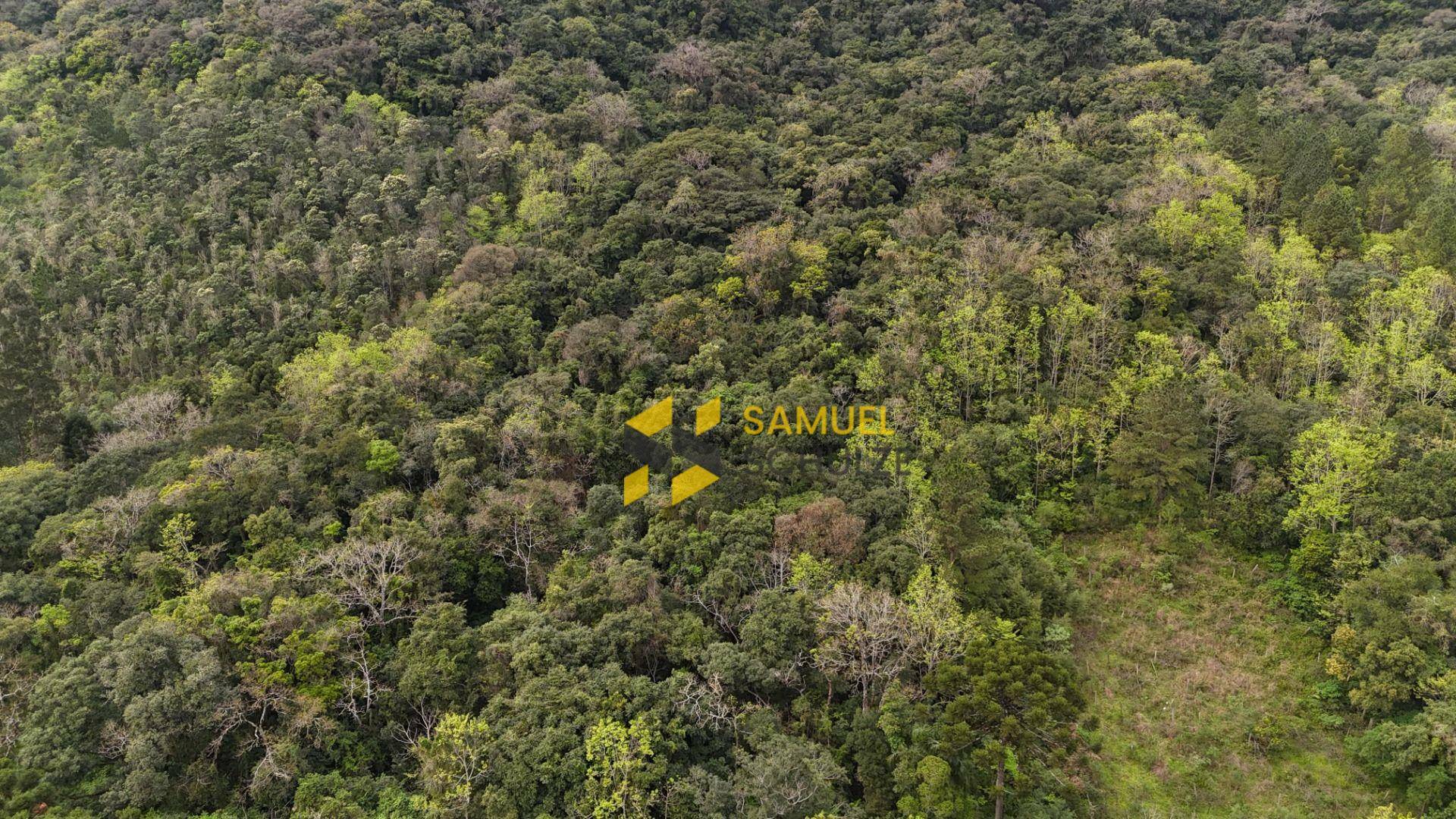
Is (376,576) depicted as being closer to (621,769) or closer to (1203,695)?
(621,769)

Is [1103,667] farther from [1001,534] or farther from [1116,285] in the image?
[1116,285]

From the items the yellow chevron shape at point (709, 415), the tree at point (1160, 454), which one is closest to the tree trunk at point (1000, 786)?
the tree at point (1160, 454)

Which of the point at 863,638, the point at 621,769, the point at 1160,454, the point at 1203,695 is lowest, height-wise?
the point at 1203,695

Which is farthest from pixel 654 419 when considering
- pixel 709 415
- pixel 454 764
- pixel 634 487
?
pixel 454 764

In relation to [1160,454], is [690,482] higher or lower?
lower

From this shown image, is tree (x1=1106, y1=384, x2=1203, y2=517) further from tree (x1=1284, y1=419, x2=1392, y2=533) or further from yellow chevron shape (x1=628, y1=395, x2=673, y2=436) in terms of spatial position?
yellow chevron shape (x1=628, y1=395, x2=673, y2=436)

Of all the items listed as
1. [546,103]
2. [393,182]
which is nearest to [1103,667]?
[393,182]
